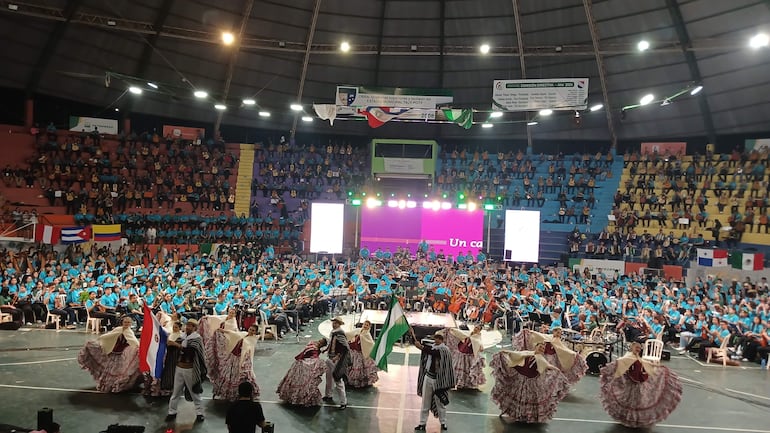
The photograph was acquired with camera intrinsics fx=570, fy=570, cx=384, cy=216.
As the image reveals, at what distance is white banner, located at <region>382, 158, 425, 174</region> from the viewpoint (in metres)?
35.4

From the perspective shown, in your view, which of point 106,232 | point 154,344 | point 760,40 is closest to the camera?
point 154,344

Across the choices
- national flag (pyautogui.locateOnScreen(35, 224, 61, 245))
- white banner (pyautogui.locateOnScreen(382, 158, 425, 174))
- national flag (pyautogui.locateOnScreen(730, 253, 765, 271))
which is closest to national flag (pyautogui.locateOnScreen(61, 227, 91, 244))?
national flag (pyautogui.locateOnScreen(35, 224, 61, 245))

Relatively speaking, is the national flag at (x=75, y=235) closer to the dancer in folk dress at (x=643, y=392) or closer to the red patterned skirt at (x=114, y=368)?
the red patterned skirt at (x=114, y=368)

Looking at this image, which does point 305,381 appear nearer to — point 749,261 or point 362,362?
point 362,362

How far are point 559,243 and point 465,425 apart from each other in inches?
966

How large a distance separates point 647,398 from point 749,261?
61.4 ft

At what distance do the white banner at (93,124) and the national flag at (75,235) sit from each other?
864 centimetres

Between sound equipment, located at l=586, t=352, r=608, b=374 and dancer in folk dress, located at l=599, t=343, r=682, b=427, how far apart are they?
3696 mm

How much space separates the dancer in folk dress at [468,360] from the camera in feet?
40.3

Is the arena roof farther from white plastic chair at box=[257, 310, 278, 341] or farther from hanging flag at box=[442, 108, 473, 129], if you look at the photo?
white plastic chair at box=[257, 310, 278, 341]

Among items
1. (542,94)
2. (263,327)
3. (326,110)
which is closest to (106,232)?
(326,110)

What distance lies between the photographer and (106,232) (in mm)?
26734

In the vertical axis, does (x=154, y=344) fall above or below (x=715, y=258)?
below

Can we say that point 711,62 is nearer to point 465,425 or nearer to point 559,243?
point 559,243
